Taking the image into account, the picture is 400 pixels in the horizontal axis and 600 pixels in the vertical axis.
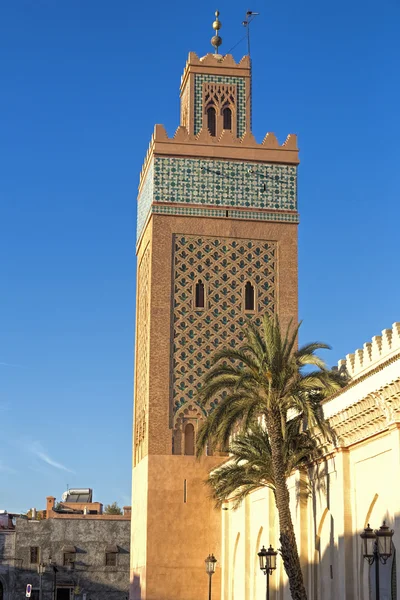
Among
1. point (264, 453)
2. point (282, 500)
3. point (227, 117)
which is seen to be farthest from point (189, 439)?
point (227, 117)

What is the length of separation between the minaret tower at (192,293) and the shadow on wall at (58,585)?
13249 mm

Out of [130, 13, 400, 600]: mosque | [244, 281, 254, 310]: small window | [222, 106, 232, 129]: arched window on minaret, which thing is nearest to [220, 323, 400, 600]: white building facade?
[130, 13, 400, 600]: mosque

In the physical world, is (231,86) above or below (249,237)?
above

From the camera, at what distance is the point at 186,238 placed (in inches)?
1037

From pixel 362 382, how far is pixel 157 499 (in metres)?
11.1

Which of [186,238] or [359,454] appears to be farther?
[186,238]

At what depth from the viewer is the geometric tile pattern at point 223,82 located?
91.1ft

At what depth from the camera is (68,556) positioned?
131 ft

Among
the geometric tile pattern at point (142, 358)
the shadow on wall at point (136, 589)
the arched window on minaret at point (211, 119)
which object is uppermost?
the arched window on minaret at point (211, 119)

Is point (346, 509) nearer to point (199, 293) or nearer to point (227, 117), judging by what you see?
point (199, 293)

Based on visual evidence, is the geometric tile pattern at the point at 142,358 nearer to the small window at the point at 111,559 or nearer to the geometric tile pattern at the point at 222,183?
the geometric tile pattern at the point at 222,183

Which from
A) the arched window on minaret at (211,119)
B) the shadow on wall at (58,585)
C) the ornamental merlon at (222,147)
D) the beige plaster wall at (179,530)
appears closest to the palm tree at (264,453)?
the beige plaster wall at (179,530)

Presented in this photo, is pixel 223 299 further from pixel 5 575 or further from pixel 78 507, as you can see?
pixel 78 507

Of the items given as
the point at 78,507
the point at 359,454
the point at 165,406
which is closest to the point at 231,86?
the point at 165,406
